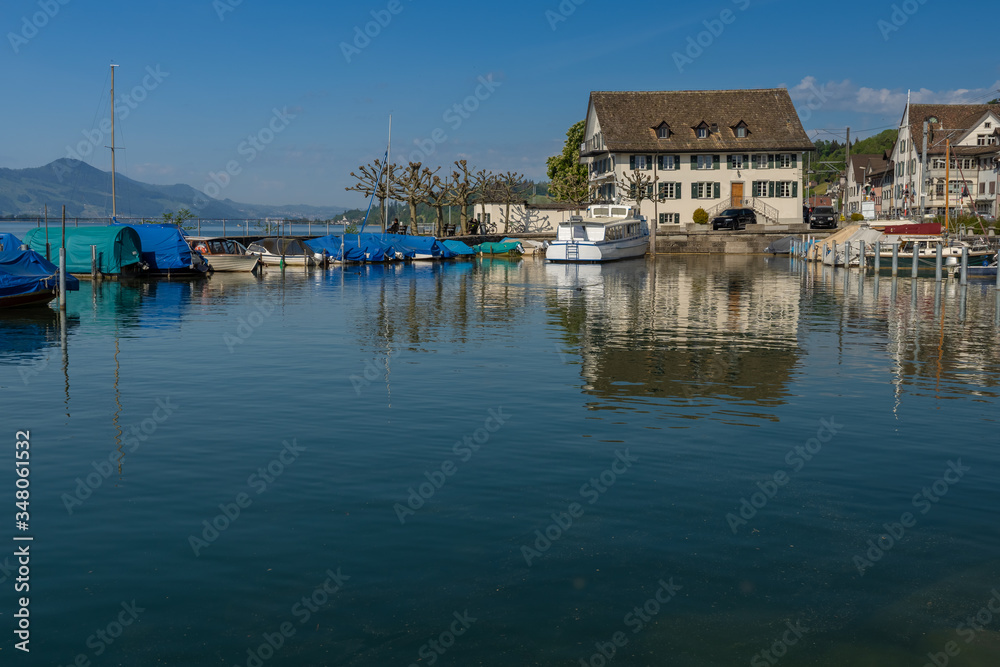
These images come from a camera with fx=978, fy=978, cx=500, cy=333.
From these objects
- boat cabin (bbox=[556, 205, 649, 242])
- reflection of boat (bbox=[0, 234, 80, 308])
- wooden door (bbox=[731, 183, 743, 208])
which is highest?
wooden door (bbox=[731, 183, 743, 208])

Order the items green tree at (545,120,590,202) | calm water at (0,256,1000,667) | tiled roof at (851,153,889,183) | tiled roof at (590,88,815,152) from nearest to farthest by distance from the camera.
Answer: calm water at (0,256,1000,667) < tiled roof at (590,88,815,152) < green tree at (545,120,590,202) < tiled roof at (851,153,889,183)

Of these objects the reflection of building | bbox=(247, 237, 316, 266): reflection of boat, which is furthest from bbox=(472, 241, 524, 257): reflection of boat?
the reflection of building

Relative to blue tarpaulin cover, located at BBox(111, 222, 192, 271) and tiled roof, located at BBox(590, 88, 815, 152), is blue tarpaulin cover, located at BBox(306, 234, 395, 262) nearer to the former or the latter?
blue tarpaulin cover, located at BBox(111, 222, 192, 271)

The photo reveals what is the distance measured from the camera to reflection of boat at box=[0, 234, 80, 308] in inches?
1262

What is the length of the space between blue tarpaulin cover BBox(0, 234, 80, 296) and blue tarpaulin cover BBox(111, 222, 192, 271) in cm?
1885

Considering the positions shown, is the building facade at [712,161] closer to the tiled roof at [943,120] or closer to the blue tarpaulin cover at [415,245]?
the blue tarpaulin cover at [415,245]

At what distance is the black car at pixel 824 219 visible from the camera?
298 ft

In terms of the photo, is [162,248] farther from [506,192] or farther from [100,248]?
[506,192]

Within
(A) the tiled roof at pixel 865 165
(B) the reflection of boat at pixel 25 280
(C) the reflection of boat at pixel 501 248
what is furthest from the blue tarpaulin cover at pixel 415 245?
(A) the tiled roof at pixel 865 165

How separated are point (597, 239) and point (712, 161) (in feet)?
96.4

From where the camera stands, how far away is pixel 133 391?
17.9m

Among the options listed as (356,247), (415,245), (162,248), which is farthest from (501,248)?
(162,248)

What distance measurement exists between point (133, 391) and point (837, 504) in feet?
41.3

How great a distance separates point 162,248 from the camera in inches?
2119
